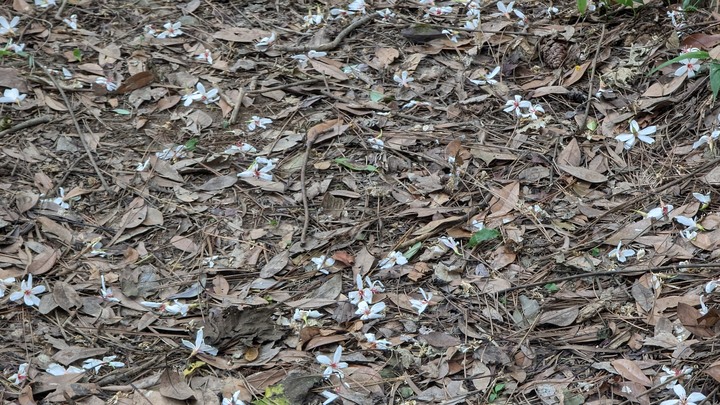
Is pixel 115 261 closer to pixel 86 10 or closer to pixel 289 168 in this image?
pixel 289 168

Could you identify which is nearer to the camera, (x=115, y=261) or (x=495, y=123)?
(x=115, y=261)

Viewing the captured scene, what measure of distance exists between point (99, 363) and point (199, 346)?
295 millimetres

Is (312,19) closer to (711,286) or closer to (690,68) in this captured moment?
(690,68)

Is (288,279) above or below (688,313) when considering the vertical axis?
below

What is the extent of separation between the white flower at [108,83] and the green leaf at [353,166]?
3.58 ft

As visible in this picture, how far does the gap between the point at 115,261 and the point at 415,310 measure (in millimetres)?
1027

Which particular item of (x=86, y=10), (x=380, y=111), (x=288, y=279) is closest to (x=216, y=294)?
(x=288, y=279)

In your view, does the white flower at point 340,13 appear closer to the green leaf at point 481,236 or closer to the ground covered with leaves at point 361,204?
the ground covered with leaves at point 361,204

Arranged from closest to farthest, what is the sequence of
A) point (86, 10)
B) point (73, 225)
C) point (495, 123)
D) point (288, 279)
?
1. point (288, 279)
2. point (73, 225)
3. point (495, 123)
4. point (86, 10)

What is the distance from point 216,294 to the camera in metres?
2.26

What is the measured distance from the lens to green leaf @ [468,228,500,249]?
230 cm

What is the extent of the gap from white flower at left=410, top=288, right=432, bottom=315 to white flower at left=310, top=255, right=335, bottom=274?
307 mm

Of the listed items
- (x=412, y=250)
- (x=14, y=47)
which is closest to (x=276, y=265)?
(x=412, y=250)

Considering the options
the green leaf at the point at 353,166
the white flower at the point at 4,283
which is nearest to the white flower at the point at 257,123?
the green leaf at the point at 353,166
